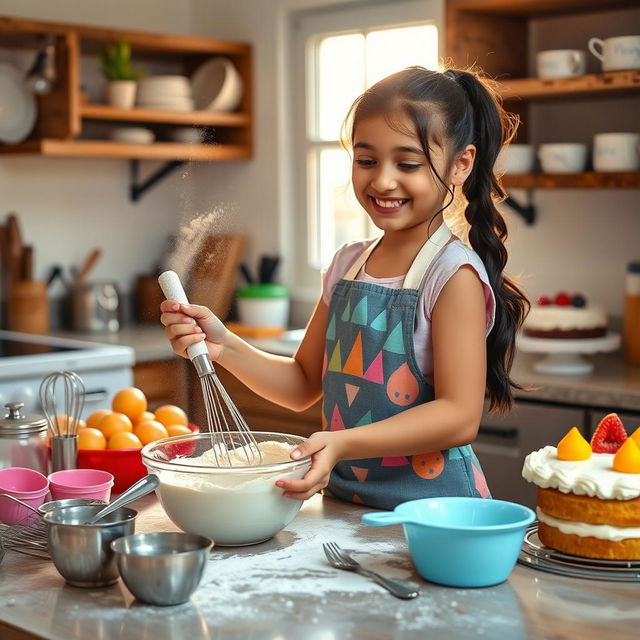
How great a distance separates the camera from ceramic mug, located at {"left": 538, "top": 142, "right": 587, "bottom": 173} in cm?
295

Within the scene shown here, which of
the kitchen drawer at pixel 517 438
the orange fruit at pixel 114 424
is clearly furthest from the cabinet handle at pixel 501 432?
the orange fruit at pixel 114 424

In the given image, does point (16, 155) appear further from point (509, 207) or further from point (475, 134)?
point (475, 134)

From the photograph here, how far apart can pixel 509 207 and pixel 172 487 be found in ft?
7.43

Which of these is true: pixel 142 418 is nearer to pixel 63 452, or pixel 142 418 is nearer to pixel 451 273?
pixel 63 452

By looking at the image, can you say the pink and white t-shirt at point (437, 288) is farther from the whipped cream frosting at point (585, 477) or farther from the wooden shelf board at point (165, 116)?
the wooden shelf board at point (165, 116)

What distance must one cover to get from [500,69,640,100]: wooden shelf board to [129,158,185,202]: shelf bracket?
1492 millimetres

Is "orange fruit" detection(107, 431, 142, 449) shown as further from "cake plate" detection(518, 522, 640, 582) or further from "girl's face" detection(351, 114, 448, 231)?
"cake plate" detection(518, 522, 640, 582)

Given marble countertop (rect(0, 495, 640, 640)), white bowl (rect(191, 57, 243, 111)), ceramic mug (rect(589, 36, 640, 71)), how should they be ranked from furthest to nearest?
white bowl (rect(191, 57, 243, 111)) → ceramic mug (rect(589, 36, 640, 71)) → marble countertop (rect(0, 495, 640, 640))

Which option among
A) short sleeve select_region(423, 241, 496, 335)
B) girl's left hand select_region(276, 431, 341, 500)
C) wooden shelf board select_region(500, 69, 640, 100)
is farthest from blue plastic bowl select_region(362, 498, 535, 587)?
wooden shelf board select_region(500, 69, 640, 100)

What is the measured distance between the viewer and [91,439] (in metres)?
1.67

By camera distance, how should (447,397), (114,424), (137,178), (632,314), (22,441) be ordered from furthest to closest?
(137,178), (632,314), (114,424), (22,441), (447,397)

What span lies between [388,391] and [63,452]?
490 millimetres

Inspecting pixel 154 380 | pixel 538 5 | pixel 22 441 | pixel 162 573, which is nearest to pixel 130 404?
pixel 22 441

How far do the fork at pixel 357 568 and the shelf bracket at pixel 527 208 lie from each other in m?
2.18
